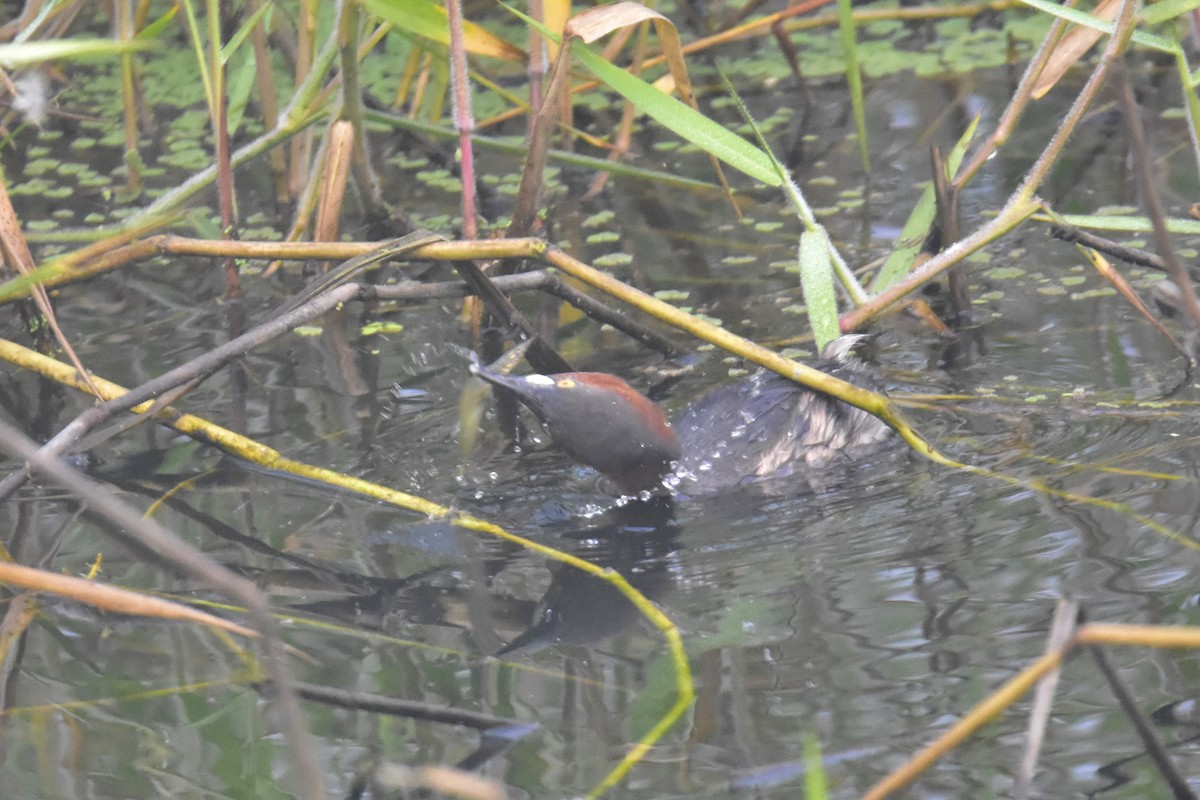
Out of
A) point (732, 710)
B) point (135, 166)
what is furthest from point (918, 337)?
point (135, 166)

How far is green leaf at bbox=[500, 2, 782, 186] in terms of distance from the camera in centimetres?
309

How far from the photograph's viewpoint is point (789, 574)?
2682mm

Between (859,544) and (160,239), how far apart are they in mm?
1646

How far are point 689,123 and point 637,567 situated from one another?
1018 millimetres

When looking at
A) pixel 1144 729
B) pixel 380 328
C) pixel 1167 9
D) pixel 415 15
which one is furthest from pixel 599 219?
pixel 1144 729

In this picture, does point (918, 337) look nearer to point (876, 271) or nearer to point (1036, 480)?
point (876, 271)

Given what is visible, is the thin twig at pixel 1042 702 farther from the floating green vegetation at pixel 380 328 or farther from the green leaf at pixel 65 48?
the floating green vegetation at pixel 380 328

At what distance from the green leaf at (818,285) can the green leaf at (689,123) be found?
0.17 meters

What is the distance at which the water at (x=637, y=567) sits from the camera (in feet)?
6.79

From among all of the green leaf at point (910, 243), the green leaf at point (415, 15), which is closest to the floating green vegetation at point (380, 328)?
the green leaf at point (415, 15)

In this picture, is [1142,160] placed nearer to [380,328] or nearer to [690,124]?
[690,124]

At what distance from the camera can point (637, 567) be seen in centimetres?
280

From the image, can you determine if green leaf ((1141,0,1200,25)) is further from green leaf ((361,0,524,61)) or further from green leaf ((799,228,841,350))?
green leaf ((361,0,524,61))

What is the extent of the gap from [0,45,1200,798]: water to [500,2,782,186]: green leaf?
29.3 inches
